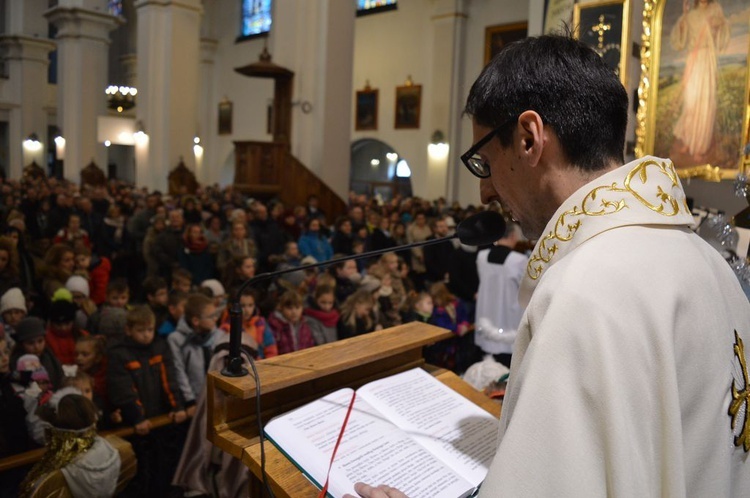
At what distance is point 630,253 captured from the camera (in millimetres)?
1159

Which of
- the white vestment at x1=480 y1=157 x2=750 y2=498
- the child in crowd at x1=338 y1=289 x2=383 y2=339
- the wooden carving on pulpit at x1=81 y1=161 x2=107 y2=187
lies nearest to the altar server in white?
the white vestment at x1=480 y1=157 x2=750 y2=498

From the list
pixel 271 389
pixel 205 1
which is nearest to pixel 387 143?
pixel 205 1

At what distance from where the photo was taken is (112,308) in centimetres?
520

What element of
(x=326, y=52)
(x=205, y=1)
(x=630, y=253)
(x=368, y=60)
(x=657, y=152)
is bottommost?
(x=630, y=253)

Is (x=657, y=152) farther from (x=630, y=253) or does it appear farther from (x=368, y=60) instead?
(x=368, y=60)

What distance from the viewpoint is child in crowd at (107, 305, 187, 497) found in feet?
12.8

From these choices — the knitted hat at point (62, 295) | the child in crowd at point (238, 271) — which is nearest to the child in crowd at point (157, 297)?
the knitted hat at point (62, 295)

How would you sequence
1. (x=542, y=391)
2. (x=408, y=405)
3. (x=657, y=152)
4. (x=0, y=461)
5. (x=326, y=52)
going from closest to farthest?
(x=542, y=391), (x=408, y=405), (x=0, y=461), (x=657, y=152), (x=326, y=52)

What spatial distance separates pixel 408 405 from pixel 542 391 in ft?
2.68

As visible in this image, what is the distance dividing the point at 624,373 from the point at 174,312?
15.0ft

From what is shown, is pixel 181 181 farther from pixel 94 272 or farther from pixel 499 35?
pixel 499 35

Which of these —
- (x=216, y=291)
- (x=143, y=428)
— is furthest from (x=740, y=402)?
(x=216, y=291)

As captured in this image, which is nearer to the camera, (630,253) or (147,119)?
(630,253)

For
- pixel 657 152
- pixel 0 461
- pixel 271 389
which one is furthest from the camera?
pixel 657 152
